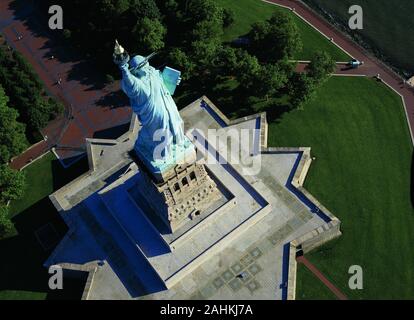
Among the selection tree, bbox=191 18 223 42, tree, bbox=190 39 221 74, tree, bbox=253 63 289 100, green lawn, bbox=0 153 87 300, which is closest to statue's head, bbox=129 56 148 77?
tree, bbox=253 63 289 100

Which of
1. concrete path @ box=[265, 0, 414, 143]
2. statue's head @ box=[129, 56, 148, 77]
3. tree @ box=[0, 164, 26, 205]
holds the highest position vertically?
statue's head @ box=[129, 56, 148, 77]

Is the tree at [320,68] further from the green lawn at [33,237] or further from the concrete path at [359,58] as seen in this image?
the green lawn at [33,237]

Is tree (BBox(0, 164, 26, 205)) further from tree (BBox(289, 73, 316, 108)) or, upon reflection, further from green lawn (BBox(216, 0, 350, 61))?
green lawn (BBox(216, 0, 350, 61))

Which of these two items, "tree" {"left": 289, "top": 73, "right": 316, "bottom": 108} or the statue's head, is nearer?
the statue's head

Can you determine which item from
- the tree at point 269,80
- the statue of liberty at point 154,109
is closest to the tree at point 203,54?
the tree at point 269,80

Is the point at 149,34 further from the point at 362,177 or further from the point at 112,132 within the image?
the point at 362,177

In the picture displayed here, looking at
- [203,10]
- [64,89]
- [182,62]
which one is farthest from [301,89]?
[64,89]
